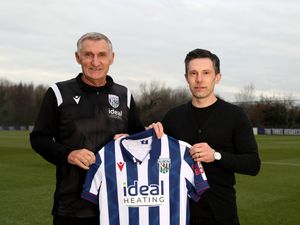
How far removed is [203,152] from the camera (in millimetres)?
3064

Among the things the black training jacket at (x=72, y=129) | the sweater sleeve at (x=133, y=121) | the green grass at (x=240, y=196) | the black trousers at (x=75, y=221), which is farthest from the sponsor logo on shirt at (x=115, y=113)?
the green grass at (x=240, y=196)

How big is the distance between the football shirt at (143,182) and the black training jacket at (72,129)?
0.11m

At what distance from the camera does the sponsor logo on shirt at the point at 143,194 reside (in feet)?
10.9

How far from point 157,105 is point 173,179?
8775cm

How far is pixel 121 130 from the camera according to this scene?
137 inches

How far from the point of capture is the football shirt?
3.31 metres

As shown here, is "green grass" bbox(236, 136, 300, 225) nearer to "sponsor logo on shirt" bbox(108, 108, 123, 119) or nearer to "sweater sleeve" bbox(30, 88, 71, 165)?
"sponsor logo on shirt" bbox(108, 108, 123, 119)

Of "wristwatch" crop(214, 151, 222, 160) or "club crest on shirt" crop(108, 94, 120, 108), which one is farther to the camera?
"club crest on shirt" crop(108, 94, 120, 108)

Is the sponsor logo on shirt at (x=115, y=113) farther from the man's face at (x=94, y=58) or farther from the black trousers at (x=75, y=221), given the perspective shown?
the black trousers at (x=75, y=221)

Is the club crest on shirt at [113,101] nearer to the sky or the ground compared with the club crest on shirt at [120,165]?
nearer to the sky

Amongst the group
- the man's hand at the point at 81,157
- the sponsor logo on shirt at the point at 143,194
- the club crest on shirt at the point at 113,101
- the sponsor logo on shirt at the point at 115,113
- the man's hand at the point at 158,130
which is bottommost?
the sponsor logo on shirt at the point at 143,194

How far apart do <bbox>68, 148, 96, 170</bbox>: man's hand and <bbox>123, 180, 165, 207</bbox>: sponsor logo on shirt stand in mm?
367

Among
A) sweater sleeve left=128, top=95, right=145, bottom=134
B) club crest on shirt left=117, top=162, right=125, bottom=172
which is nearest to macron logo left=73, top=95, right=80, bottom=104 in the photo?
sweater sleeve left=128, top=95, right=145, bottom=134

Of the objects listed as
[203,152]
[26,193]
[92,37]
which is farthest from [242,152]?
[26,193]
